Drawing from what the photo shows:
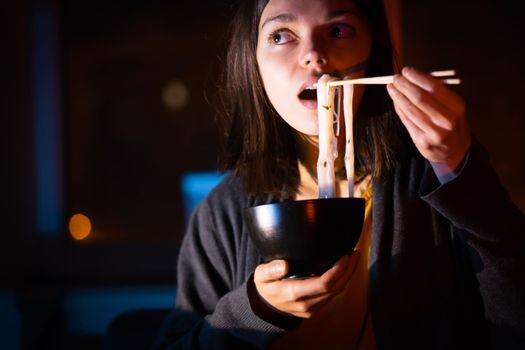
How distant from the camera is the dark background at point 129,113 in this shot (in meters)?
2.22

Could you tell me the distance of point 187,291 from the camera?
138 cm

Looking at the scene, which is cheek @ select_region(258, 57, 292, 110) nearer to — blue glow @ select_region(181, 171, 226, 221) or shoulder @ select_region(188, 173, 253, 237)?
shoulder @ select_region(188, 173, 253, 237)

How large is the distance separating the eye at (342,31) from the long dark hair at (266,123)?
0.08 meters

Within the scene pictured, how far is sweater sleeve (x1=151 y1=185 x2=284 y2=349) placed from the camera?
111 centimetres

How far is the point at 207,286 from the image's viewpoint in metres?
1.37

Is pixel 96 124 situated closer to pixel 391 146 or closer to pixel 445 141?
pixel 391 146

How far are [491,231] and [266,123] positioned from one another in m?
0.63

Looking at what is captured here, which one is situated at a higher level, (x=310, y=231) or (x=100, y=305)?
(x=310, y=231)

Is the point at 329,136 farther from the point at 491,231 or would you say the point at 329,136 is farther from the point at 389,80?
the point at 491,231

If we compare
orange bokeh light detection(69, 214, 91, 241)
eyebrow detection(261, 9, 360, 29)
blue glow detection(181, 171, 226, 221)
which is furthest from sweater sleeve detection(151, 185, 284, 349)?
orange bokeh light detection(69, 214, 91, 241)

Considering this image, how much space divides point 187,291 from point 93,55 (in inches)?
52.2

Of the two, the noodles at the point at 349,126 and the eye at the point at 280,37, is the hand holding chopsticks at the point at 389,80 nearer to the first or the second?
the noodles at the point at 349,126

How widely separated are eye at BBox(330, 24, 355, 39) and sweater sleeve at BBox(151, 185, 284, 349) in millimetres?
522

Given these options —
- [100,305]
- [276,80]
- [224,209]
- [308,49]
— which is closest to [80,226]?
[100,305]
